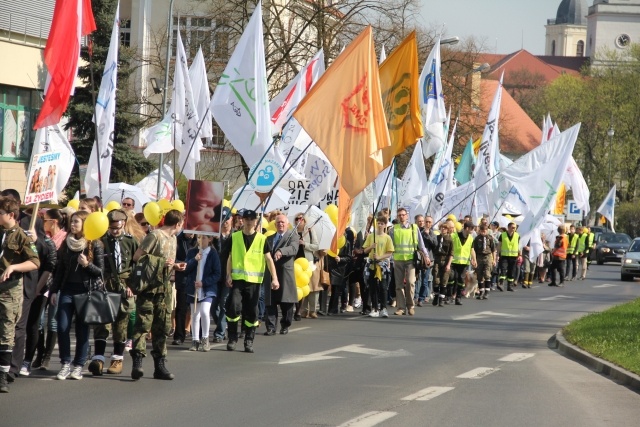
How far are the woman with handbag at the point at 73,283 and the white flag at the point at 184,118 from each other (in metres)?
10.1

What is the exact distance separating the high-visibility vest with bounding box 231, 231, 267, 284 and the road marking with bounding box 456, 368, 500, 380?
2.88m

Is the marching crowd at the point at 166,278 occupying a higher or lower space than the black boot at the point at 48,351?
higher

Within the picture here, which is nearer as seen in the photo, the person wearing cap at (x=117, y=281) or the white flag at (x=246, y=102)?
the person wearing cap at (x=117, y=281)

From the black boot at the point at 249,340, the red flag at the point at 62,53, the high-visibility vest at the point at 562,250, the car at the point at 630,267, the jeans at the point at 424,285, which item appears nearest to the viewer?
the red flag at the point at 62,53

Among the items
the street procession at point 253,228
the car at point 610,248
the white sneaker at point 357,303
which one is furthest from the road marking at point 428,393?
the car at point 610,248

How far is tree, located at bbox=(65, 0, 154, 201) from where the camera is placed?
40.8 m

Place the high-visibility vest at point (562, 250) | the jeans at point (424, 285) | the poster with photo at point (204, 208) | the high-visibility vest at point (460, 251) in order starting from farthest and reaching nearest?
1. the high-visibility vest at point (562, 250)
2. the high-visibility vest at point (460, 251)
3. the jeans at point (424, 285)
4. the poster with photo at point (204, 208)

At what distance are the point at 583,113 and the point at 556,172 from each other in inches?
2760

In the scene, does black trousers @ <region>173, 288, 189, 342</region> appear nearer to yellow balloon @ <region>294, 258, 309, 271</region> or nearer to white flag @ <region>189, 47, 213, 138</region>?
yellow balloon @ <region>294, 258, 309, 271</region>

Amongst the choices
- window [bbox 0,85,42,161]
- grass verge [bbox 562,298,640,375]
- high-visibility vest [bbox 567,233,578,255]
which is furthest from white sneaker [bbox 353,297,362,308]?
window [bbox 0,85,42,161]

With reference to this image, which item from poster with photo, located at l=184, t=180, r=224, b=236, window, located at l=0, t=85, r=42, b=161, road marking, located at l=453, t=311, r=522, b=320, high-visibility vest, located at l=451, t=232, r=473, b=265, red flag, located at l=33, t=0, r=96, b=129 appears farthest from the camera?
window, located at l=0, t=85, r=42, b=161

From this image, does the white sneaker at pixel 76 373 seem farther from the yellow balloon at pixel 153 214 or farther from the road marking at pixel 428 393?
the yellow balloon at pixel 153 214

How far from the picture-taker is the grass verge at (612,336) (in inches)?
589

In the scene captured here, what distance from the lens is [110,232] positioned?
1250 centimetres
